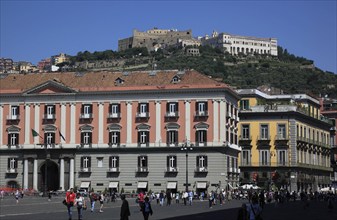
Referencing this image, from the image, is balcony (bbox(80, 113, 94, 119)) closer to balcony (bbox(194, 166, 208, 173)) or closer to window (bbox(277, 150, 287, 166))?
balcony (bbox(194, 166, 208, 173))

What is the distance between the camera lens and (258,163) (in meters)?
112

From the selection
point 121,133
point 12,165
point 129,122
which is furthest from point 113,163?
point 12,165

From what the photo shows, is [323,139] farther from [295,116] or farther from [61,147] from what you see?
[61,147]

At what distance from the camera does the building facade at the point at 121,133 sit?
95.2 m

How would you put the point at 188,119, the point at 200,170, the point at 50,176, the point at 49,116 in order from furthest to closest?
the point at 50,176, the point at 49,116, the point at 188,119, the point at 200,170

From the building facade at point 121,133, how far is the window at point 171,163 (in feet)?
0.37

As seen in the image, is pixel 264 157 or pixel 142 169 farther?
pixel 264 157

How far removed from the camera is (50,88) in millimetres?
100312

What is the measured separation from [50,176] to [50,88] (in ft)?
34.2

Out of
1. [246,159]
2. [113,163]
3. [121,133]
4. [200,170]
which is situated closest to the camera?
[200,170]

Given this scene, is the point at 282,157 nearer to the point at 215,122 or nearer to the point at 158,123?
the point at 215,122

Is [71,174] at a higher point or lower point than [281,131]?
lower

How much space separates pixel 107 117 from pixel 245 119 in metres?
22.3

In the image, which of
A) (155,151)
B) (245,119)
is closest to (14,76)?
(155,151)
